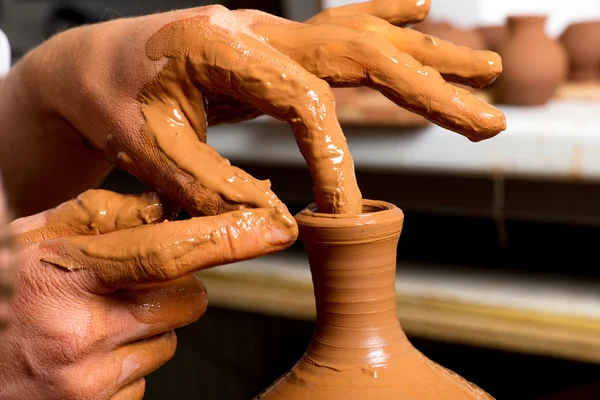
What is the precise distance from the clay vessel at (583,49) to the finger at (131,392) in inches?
117

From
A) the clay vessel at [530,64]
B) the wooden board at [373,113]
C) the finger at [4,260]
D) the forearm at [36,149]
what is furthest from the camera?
the clay vessel at [530,64]

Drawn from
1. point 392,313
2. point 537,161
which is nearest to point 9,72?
point 392,313

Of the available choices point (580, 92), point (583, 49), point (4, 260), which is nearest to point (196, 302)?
point (4, 260)

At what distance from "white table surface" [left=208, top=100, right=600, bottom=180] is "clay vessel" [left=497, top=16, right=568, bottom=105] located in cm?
7

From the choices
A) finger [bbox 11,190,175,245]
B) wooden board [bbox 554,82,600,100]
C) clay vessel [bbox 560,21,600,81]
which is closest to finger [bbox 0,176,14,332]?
finger [bbox 11,190,175,245]

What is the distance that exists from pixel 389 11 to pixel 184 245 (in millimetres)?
533

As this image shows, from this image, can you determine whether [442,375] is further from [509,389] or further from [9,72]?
[509,389]

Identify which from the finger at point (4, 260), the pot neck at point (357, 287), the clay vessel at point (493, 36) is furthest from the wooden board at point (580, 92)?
the finger at point (4, 260)

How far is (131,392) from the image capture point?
951mm

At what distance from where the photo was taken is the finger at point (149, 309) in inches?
35.1

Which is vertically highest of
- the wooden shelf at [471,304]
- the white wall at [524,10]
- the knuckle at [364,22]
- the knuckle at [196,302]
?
the white wall at [524,10]

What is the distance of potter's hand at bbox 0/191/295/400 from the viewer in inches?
31.3

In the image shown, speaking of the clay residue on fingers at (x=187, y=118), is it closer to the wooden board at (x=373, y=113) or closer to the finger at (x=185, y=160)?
the finger at (x=185, y=160)

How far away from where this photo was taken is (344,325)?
36.1 inches
